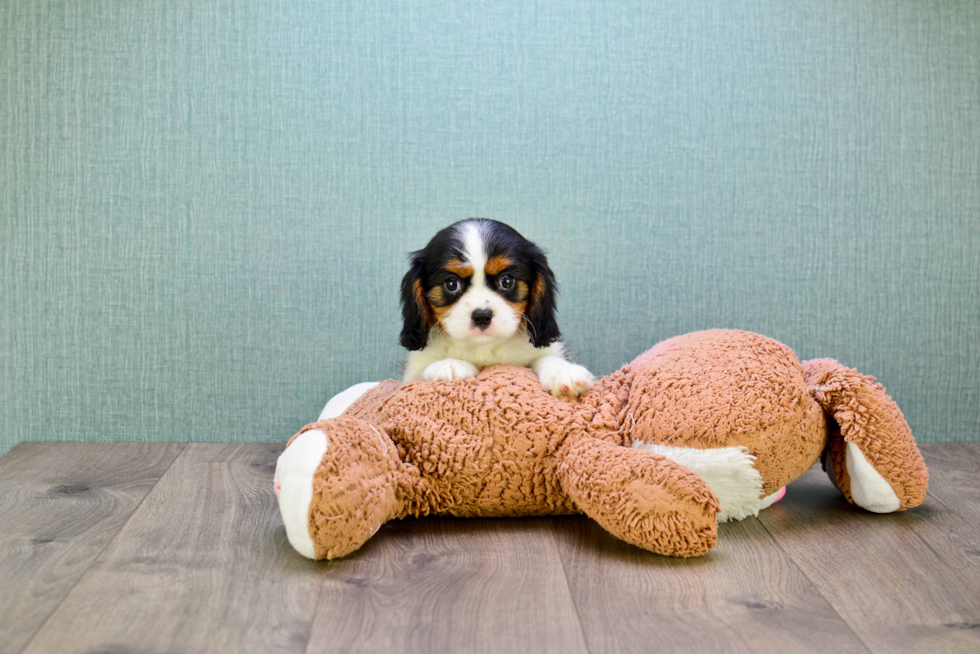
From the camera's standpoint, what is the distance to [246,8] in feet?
7.48

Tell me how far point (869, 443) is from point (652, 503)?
0.54 m

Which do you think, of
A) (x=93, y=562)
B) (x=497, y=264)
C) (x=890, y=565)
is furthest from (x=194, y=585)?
(x=890, y=565)

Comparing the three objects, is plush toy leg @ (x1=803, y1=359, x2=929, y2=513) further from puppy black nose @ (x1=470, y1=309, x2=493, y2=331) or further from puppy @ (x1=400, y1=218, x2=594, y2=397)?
puppy black nose @ (x1=470, y1=309, x2=493, y2=331)

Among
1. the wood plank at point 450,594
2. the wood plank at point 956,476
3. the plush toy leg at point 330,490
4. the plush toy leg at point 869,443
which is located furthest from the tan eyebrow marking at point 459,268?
the wood plank at point 956,476

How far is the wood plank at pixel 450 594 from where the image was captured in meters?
1.19

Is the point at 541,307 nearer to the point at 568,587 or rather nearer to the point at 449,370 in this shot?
the point at 449,370

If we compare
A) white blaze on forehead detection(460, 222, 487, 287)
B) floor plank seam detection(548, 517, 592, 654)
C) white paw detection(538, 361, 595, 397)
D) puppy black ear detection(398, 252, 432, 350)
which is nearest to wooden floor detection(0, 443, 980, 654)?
floor plank seam detection(548, 517, 592, 654)

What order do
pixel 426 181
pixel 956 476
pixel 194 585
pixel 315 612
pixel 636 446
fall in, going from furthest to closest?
1. pixel 426 181
2. pixel 956 476
3. pixel 636 446
4. pixel 194 585
5. pixel 315 612

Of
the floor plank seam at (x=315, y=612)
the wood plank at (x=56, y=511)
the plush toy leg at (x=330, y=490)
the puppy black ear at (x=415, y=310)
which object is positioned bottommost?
the wood plank at (x=56, y=511)

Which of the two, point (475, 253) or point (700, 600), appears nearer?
point (700, 600)

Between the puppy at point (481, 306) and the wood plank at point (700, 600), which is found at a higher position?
the puppy at point (481, 306)

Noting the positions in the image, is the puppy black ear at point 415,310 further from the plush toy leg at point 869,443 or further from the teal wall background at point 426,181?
the plush toy leg at point 869,443

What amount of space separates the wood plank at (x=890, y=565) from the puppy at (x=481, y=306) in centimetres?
53

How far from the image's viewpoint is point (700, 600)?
1.32 metres
